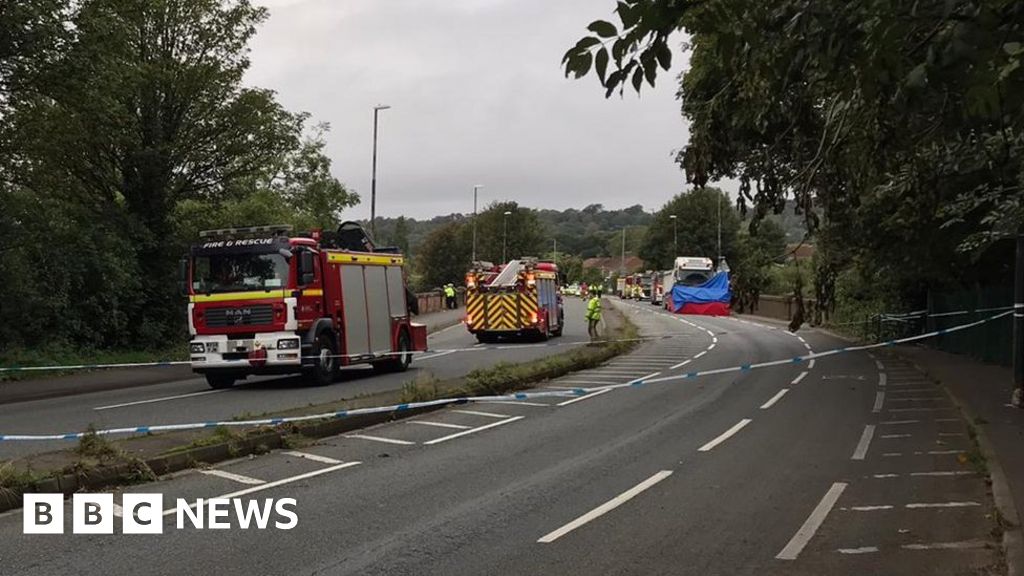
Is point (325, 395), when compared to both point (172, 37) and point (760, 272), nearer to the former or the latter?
point (760, 272)

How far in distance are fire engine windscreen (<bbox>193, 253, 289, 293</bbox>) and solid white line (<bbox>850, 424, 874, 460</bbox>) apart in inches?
408

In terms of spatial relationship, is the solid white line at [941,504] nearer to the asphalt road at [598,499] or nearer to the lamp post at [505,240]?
the asphalt road at [598,499]

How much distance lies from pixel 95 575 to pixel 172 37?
22104 millimetres

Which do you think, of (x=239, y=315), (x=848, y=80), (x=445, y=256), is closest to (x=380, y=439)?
(x=239, y=315)

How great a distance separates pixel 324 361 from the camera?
17391 mm

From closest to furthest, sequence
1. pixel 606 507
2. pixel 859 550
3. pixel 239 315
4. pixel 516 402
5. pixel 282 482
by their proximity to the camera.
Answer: pixel 859 550
pixel 606 507
pixel 282 482
pixel 516 402
pixel 239 315

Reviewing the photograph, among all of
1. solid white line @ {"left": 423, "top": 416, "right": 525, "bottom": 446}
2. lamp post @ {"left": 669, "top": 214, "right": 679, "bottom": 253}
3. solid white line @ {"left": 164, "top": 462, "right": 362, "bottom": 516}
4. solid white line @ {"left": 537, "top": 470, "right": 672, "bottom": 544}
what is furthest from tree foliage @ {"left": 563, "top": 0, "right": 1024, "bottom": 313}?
lamp post @ {"left": 669, "top": 214, "right": 679, "bottom": 253}

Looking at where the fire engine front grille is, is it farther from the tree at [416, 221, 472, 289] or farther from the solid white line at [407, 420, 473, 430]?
the tree at [416, 221, 472, 289]

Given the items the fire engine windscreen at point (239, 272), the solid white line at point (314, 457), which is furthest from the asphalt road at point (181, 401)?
the solid white line at point (314, 457)

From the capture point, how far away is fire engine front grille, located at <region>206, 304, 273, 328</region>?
53.6 ft

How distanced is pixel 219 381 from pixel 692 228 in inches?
3092

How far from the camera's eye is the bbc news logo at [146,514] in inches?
269

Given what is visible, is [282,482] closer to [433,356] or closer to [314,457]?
[314,457]

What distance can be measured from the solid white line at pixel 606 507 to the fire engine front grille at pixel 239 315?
9.54 m
